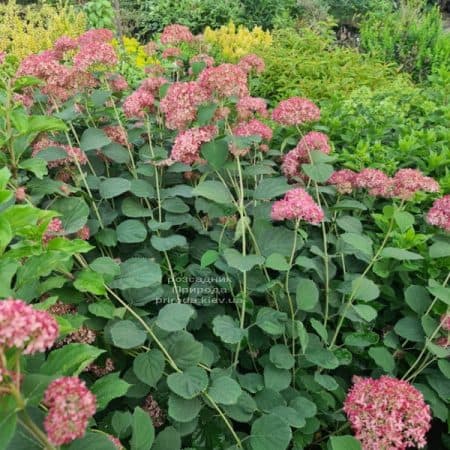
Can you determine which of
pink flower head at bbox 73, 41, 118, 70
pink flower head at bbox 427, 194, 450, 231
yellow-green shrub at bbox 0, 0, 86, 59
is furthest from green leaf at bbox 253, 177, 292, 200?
yellow-green shrub at bbox 0, 0, 86, 59

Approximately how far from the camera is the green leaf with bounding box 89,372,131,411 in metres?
0.89

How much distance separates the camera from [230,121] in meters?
1.51

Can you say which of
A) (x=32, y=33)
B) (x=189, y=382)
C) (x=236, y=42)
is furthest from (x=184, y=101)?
(x=32, y=33)

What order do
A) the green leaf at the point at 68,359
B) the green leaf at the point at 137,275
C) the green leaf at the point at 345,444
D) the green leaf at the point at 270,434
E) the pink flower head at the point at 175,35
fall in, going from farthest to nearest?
the pink flower head at the point at 175,35, the green leaf at the point at 137,275, the green leaf at the point at 270,434, the green leaf at the point at 345,444, the green leaf at the point at 68,359

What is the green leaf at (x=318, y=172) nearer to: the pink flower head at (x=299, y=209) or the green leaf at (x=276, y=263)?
the pink flower head at (x=299, y=209)

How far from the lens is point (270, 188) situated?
139 cm

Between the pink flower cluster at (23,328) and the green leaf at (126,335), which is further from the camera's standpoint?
the green leaf at (126,335)

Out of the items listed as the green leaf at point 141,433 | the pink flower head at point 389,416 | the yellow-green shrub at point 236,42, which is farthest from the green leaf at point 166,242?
the yellow-green shrub at point 236,42

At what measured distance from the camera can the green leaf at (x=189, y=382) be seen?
1.06 metres

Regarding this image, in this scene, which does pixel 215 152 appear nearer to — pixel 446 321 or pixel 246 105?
pixel 246 105

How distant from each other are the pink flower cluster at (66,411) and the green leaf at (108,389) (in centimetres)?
23

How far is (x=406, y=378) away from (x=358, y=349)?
5.8 inches

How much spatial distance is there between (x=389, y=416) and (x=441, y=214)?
0.61m

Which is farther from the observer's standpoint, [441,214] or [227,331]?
[441,214]
